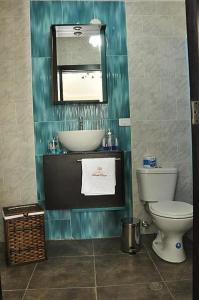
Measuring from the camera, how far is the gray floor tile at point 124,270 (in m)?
1.86

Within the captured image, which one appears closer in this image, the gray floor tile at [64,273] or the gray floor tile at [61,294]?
the gray floor tile at [61,294]

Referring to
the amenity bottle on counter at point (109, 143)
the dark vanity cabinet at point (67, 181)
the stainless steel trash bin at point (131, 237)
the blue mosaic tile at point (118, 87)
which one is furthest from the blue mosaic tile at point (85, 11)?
the stainless steel trash bin at point (131, 237)

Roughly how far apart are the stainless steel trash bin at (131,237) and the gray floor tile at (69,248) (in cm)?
30

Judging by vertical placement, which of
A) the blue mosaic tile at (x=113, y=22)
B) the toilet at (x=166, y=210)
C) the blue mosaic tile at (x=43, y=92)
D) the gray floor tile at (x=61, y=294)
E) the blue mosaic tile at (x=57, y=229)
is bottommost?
the gray floor tile at (x=61, y=294)

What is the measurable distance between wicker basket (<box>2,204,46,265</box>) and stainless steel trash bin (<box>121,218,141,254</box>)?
68cm

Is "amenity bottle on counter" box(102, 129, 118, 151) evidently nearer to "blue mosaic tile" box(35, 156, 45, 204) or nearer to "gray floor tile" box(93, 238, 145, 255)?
"blue mosaic tile" box(35, 156, 45, 204)

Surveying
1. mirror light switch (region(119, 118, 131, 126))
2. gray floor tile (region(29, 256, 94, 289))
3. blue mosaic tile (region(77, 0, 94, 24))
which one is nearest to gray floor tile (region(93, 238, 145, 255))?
gray floor tile (region(29, 256, 94, 289))

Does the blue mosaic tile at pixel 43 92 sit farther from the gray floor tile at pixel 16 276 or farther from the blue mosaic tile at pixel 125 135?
the gray floor tile at pixel 16 276

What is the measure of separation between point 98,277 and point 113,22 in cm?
225

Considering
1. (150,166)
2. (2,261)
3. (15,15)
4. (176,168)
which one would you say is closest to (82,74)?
(15,15)

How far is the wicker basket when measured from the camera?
6.98 feet

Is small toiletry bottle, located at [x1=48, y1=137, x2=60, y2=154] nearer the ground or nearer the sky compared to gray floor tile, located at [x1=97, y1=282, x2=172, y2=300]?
nearer the sky

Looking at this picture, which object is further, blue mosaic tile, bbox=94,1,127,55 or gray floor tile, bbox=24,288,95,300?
blue mosaic tile, bbox=94,1,127,55

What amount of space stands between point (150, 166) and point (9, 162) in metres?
1.33
